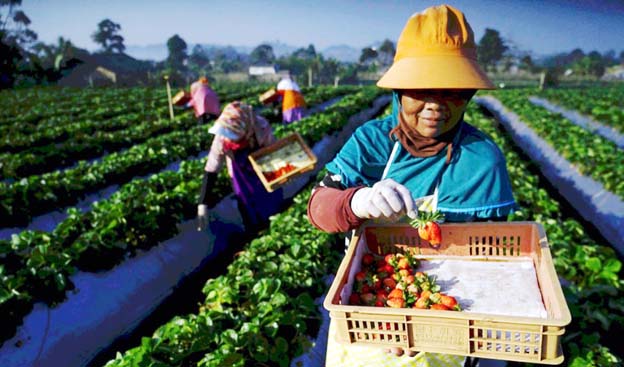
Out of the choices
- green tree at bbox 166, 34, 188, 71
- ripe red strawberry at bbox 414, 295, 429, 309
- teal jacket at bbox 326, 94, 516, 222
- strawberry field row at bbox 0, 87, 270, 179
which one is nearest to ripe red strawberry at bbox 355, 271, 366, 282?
ripe red strawberry at bbox 414, 295, 429, 309

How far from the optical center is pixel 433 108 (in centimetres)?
196

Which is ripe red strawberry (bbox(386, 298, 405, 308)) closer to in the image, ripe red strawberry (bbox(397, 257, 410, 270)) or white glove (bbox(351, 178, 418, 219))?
ripe red strawberry (bbox(397, 257, 410, 270))

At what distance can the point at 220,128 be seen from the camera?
5.05m

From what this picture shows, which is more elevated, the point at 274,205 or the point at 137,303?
the point at 274,205

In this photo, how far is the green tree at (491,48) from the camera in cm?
8788

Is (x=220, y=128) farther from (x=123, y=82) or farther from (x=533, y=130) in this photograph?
(x=123, y=82)

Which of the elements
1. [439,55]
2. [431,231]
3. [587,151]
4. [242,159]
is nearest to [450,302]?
[431,231]

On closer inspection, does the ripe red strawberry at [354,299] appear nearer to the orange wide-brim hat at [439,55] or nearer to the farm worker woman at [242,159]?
the orange wide-brim hat at [439,55]

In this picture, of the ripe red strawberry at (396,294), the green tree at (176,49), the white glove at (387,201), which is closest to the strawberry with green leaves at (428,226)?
the white glove at (387,201)

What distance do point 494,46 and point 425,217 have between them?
3800 inches

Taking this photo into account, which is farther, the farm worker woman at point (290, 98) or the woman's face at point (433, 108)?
the farm worker woman at point (290, 98)

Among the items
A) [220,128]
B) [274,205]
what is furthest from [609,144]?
[220,128]

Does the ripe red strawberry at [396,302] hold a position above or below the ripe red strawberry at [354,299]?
above

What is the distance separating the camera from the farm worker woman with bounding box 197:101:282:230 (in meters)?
5.07
